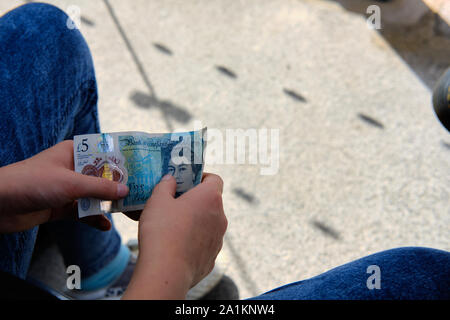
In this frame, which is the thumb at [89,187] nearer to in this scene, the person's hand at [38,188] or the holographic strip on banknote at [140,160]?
the person's hand at [38,188]

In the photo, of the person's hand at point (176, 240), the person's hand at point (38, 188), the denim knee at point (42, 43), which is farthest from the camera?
the denim knee at point (42, 43)

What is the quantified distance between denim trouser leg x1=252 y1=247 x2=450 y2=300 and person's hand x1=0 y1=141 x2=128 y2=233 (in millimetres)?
510

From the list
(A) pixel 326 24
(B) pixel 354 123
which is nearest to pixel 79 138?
(B) pixel 354 123

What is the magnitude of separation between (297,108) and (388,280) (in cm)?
178

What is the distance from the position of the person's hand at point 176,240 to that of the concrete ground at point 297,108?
3.27 ft

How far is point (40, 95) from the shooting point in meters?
1.22

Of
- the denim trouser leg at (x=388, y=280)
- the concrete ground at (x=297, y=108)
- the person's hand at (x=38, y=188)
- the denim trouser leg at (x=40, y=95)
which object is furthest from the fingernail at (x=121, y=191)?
the concrete ground at (x=297, y=108)

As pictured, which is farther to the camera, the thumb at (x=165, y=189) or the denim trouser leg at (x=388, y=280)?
the thumb at (x=165, y=189)

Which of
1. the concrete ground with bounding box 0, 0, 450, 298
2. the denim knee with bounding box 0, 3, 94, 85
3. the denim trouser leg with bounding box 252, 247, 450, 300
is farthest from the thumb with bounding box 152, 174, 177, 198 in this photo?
the concrete ground with bounding box 0, 0, 450, 298

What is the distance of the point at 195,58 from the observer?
284cm

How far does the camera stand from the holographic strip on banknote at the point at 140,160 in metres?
1.11

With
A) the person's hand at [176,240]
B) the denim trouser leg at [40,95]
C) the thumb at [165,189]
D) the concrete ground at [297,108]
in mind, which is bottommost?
the concrete ground at [297,108]

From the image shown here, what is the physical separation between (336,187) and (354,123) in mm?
537
